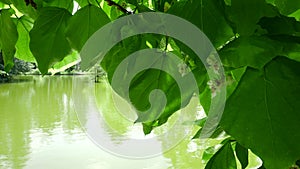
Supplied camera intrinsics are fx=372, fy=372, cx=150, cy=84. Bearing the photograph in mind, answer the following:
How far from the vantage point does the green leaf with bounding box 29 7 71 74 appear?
0.55ft

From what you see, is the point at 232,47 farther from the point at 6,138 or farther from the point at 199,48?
the point at 6,138

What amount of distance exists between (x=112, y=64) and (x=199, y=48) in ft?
0.19

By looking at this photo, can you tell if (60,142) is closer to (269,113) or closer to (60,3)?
(60,3)

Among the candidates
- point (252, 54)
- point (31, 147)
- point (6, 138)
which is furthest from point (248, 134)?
point (6, 138)

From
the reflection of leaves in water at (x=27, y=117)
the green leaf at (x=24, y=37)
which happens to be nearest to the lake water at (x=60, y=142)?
the reflection of leaves in water at (x=27, y=117)

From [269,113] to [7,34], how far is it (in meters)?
0.15

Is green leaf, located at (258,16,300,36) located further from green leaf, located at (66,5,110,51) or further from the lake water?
the lake water

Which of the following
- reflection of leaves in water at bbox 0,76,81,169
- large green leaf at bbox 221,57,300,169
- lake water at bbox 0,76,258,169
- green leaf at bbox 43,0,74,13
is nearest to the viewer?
large green leaf at bbox 221,57,300,169

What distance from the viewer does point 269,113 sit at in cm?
11

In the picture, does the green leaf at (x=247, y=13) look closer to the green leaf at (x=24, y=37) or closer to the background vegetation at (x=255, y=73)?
the background vegetation at (x=255, y=73)

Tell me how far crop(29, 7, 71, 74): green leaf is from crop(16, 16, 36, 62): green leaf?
8 centimetres

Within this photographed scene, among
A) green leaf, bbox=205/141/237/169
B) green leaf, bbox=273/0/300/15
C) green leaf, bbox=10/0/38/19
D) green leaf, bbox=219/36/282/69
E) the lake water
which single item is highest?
green leaf, bbox=10/0/38/19

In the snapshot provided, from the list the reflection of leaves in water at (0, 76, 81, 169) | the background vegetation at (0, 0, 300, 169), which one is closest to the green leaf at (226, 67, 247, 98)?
the background vegetation at (0, 0, 300, 169)

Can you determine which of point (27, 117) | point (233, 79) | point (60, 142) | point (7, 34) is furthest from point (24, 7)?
Result: point (27, 117)
